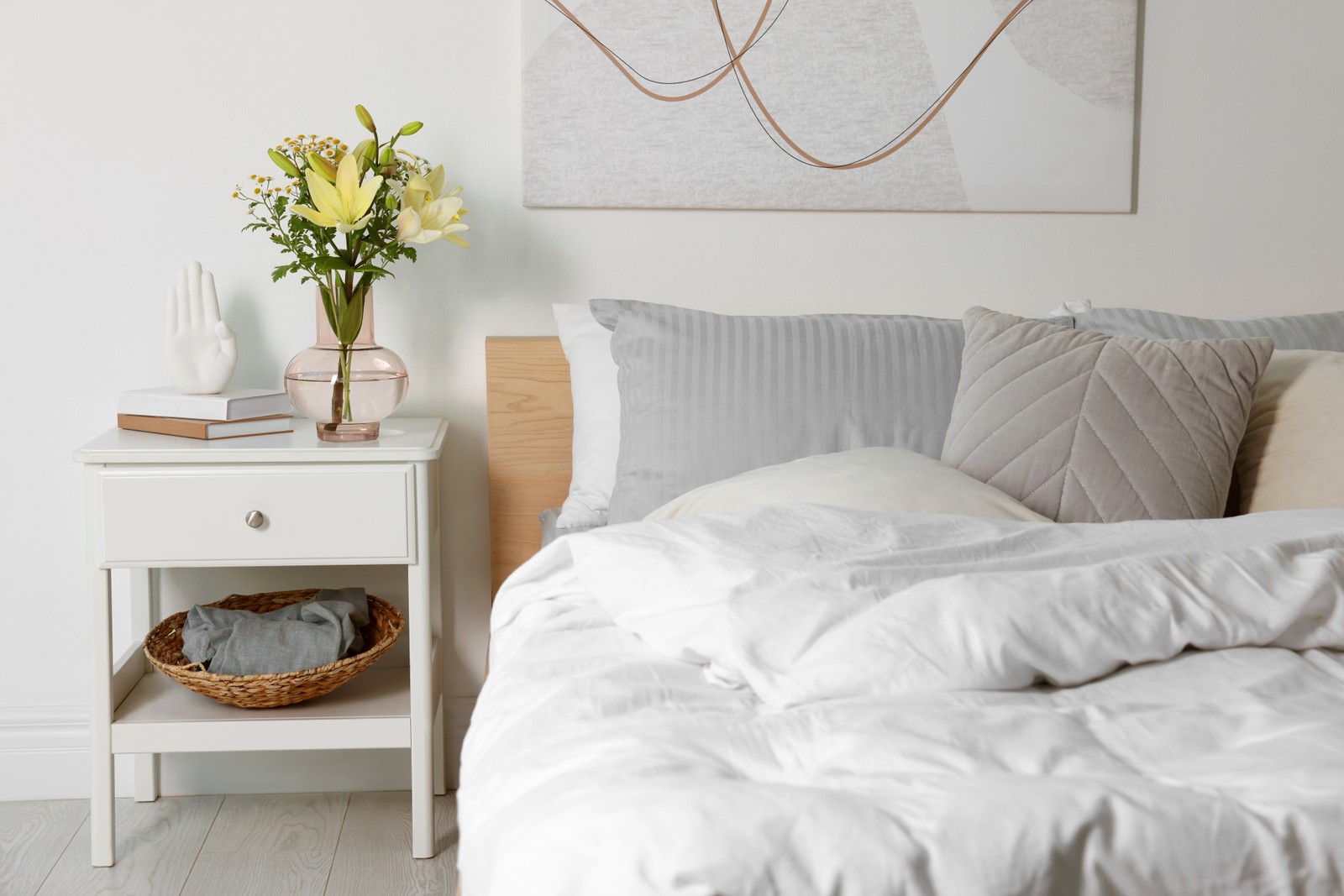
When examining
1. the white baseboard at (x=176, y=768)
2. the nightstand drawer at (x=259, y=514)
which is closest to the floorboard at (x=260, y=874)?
the white baseboard at (x=176, y=768)

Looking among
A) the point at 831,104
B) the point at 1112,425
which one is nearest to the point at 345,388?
the point at 831,104

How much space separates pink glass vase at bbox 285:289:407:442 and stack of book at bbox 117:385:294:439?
0.16ft

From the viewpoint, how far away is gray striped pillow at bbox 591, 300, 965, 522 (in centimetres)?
162

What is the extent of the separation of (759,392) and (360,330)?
715mm

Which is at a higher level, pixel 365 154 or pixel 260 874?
pixel 365 154

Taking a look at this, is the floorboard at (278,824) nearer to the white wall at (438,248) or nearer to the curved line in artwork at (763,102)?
the white wall at (438,248)

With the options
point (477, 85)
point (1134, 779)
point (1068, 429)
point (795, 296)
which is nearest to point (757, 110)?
point (795, 296)

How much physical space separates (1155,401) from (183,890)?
1.65 meters

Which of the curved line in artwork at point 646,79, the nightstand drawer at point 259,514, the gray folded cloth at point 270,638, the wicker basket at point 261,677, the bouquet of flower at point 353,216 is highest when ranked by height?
the curved line in artwork at point 646,79

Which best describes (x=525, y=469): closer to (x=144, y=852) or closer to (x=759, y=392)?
(x=759, y=392)

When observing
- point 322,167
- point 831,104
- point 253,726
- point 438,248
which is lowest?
point 253,726

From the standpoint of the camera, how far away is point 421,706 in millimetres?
1812

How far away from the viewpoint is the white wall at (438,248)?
1.99m

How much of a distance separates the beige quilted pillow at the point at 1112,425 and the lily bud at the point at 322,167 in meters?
1.07
